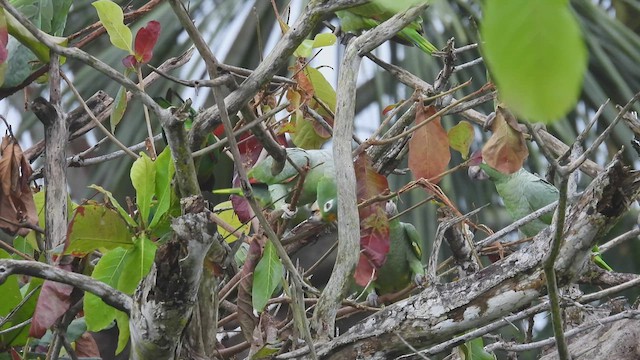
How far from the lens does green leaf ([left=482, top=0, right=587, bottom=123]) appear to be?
22cm

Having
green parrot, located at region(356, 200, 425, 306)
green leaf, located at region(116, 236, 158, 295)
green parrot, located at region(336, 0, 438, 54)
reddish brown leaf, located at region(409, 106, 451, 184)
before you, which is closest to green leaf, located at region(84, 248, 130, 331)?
green leaf, located at region(116, 236, 158, 295)

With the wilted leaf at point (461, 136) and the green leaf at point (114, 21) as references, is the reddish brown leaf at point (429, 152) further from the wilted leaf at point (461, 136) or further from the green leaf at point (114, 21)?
the green leaf at point (114, 21)

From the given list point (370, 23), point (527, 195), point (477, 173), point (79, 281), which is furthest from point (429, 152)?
point (477, 173)

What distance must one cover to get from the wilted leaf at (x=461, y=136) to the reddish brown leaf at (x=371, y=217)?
19 centimetres

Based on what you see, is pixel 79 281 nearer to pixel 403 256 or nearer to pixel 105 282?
pixel 105 282

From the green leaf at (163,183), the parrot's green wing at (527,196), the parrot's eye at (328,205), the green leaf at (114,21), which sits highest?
the green leaf at (114,21)

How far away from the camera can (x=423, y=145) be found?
43.1 inches

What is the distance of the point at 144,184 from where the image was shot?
3.27 feet

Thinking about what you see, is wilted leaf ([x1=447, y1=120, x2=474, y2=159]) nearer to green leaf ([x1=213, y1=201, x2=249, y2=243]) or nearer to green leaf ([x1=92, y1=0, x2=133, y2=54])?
green leaf ([x1=213, y1=201, x2=249, y2=243])

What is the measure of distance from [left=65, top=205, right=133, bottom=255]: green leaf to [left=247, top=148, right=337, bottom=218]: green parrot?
9.9 inches

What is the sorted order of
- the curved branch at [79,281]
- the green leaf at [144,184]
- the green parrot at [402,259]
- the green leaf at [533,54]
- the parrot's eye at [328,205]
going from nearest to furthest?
the green leaf at [533,54] < the curved branch at [79,281] < the green leaf at [144,184] < the parrot's eye at [328,205] < the green parrot at [402,259]

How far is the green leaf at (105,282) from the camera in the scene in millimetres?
954

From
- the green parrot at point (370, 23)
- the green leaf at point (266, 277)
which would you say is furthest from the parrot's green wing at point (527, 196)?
the green leaf at point (266, 277)

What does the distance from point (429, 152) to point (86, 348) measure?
617mm
